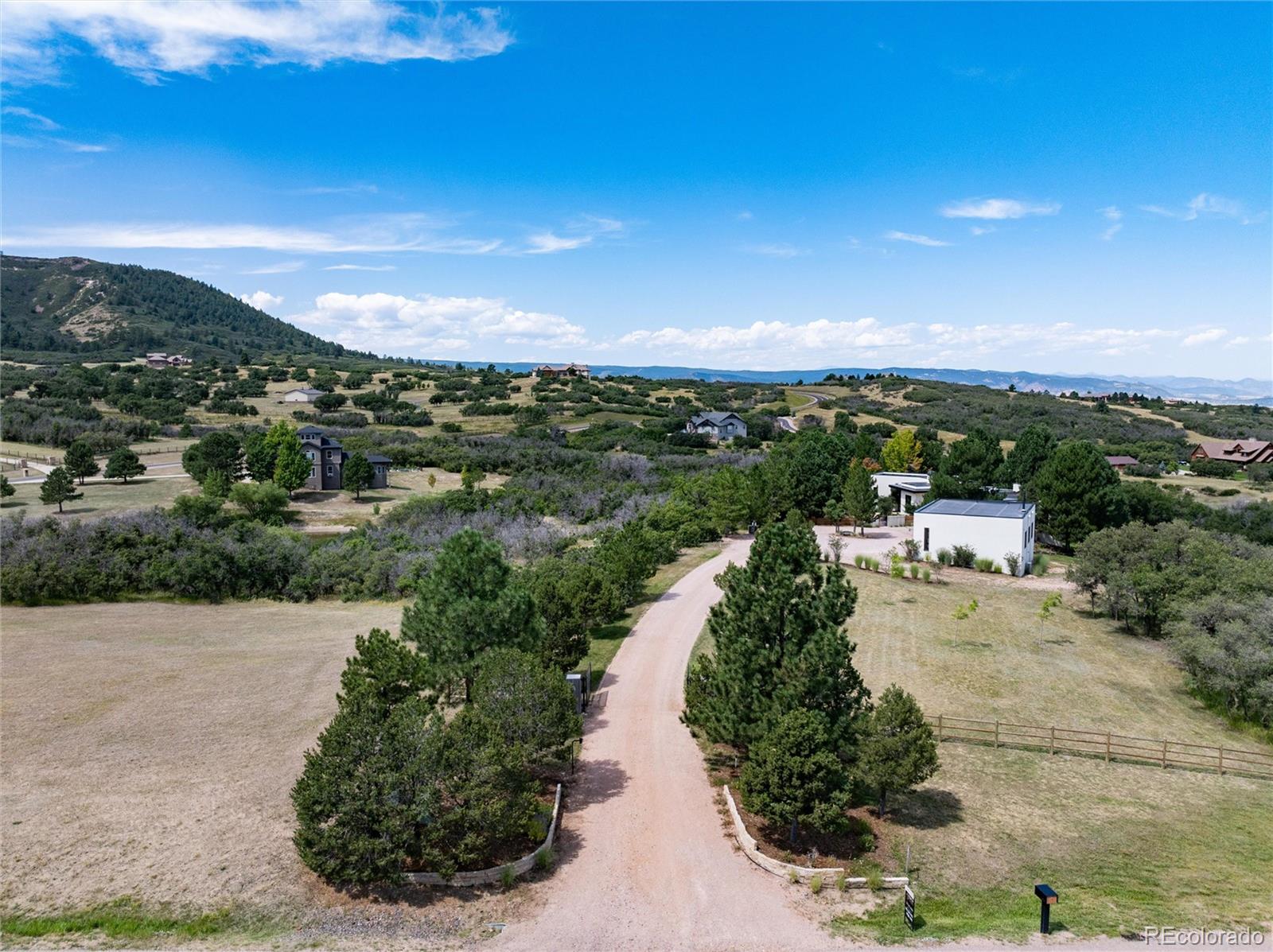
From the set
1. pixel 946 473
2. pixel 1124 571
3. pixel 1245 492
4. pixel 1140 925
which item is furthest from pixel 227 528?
pixel 1245 492

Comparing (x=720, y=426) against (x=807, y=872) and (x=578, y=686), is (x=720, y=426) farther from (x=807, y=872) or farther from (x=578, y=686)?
(x=807, y=872)

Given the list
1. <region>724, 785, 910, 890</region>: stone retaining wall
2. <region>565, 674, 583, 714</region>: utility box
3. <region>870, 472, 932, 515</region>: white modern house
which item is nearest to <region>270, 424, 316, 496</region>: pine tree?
<region>565, 674, 583, 714</region>: utility box

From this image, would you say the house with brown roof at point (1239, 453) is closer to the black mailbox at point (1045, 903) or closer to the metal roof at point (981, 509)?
the metal roof at point (981, 509)

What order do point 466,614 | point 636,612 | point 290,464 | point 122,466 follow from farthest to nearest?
point 290,464 → point 122,466 → point 636,612 → point 466,614

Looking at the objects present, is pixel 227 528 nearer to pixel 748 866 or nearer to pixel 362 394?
pixel 748 866

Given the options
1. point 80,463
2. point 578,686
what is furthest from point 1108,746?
point 80,463


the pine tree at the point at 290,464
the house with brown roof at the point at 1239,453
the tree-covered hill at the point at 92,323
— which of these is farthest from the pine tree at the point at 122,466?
the house with brown roof at the point at 1239,453
